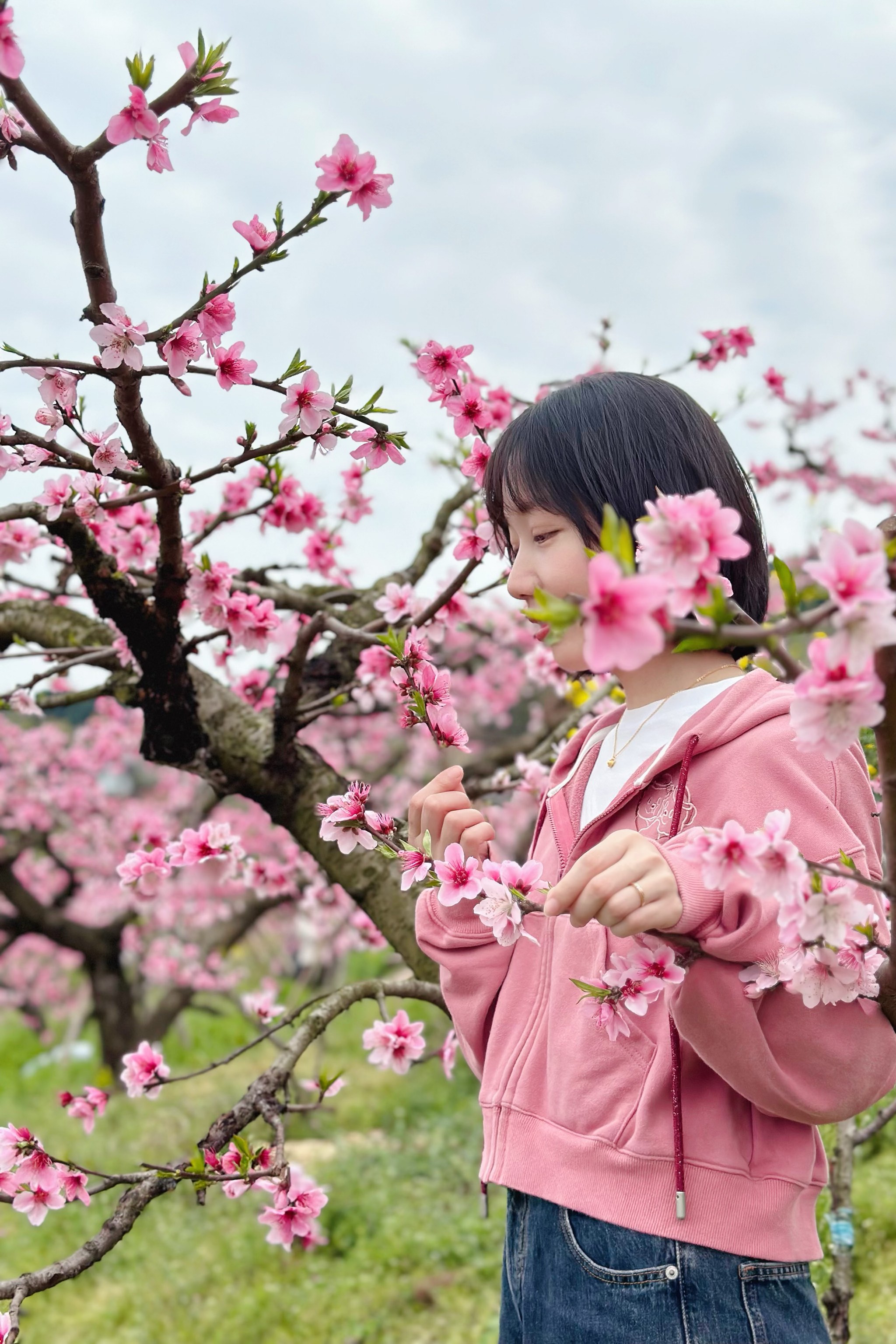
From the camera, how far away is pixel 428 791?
1.43 m

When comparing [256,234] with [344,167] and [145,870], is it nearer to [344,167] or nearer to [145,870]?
[344,167]

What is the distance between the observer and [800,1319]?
1.20 m

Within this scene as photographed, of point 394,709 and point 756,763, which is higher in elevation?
point 394,709

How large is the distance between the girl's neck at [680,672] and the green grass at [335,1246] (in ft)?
5.28

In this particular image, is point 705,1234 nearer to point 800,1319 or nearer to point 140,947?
point 800,1319

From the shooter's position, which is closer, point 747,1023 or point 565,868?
point 747,1023

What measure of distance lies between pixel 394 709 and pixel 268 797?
7.97ft

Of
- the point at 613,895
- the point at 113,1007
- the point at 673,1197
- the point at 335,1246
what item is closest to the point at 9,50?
the point at 613,895

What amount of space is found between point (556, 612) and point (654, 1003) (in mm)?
691

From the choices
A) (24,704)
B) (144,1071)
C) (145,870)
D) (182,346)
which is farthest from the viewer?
(24,704)

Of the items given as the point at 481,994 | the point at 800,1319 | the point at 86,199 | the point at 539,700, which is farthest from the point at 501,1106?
the point at 539,700

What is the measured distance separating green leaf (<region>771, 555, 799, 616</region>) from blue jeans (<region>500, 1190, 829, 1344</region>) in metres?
0.79

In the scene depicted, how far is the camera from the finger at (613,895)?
3.18 ft

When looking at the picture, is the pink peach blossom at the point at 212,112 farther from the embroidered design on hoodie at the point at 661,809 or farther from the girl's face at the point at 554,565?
the embroidered design on hoodie at the point at 661,809
